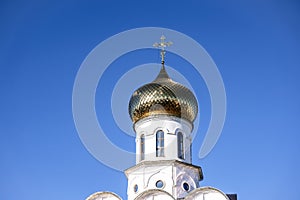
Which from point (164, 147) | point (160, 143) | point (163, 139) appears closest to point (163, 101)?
point (163, 139)

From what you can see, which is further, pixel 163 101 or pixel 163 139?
pixel 163 101

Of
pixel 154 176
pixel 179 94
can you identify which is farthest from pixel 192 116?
pixel 154 176

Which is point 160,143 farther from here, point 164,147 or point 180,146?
point 180,146

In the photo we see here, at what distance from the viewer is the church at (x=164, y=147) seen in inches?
938

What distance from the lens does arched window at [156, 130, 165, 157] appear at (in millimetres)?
24733

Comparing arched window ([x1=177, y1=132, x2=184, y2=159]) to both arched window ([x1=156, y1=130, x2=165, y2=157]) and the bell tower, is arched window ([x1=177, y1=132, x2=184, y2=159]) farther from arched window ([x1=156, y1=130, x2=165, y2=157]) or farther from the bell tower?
arched window ([x1=156, y1=130, x2=165, y2=157])

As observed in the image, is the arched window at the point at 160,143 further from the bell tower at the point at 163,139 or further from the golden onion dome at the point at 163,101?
the golden onion dome at the point at 163,101

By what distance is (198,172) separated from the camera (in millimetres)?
24922

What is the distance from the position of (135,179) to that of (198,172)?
2.23 m

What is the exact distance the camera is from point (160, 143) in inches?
981

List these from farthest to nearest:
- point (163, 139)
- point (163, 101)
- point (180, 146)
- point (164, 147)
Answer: point (163, 101), point (180, 146), point (163, 139), point (164, 147)

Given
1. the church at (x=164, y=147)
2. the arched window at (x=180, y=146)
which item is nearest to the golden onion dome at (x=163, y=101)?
the church at (x=164, y=147)

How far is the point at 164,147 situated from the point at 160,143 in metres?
0.20

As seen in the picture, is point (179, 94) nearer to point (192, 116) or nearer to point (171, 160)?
point (192, 116)
